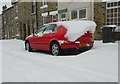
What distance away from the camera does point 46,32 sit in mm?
13266

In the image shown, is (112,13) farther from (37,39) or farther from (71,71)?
(71,71)

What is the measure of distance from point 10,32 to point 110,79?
37310 millimetres

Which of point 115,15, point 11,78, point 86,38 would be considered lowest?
point 11,78

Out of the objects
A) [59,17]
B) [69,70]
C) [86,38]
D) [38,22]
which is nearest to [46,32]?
[86,38]

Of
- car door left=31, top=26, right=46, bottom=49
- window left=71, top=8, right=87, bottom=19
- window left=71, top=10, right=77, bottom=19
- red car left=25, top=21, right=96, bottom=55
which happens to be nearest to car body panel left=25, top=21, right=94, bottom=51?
red car left=25, top=21, right=96, bottom=55

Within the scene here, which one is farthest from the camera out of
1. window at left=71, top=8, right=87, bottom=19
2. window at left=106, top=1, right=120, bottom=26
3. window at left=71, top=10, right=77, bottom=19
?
window at left=71, top=10, right=77, bottom=19

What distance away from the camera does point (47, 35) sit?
1295cm

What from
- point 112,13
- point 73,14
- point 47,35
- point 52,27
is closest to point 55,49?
point 47,35

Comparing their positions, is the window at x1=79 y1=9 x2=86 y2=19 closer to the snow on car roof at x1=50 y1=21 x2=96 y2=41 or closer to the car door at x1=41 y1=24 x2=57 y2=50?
the car door at x1=41 y1=24 x2=57 y2=50

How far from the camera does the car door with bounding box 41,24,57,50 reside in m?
12.7

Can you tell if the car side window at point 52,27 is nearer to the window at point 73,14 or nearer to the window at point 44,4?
the window at point 73,14

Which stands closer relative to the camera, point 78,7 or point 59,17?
point 78,7

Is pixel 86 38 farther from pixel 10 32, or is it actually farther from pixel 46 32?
pixel 10 32

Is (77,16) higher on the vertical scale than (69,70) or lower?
higher
